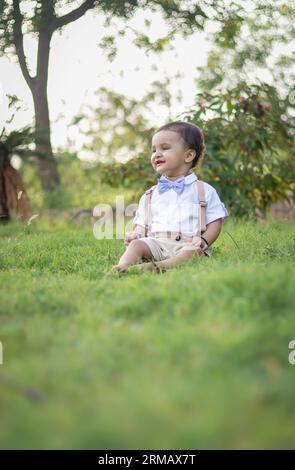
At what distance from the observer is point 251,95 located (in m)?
7.00

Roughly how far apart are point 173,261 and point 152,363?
6.54ft

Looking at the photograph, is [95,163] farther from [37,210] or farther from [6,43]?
[6,43]

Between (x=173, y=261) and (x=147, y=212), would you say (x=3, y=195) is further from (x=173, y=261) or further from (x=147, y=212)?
(x=173, y=261)

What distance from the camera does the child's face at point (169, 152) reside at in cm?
420

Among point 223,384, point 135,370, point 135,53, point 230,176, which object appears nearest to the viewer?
point 223,384

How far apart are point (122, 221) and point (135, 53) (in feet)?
8.77

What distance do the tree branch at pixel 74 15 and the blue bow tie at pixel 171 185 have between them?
13.2 feet

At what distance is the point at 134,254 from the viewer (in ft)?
12.4

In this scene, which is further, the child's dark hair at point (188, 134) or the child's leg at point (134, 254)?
the child's dark hair at point (188, 134)

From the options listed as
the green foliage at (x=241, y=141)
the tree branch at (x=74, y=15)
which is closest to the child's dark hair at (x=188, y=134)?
the green foliage at (x=241, y=141)

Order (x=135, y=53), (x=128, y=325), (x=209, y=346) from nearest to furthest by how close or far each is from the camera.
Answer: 1. (x=209, y=346)
2. (x=128, y=325)
3. (x=135, y=53)

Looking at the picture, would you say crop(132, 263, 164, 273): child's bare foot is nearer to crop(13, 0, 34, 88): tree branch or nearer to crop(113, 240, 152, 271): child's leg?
crop(113, 240, 152, 271): child's leg

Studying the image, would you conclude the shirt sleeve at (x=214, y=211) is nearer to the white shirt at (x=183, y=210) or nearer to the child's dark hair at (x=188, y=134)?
the white shirt at (x=183, y=210)
